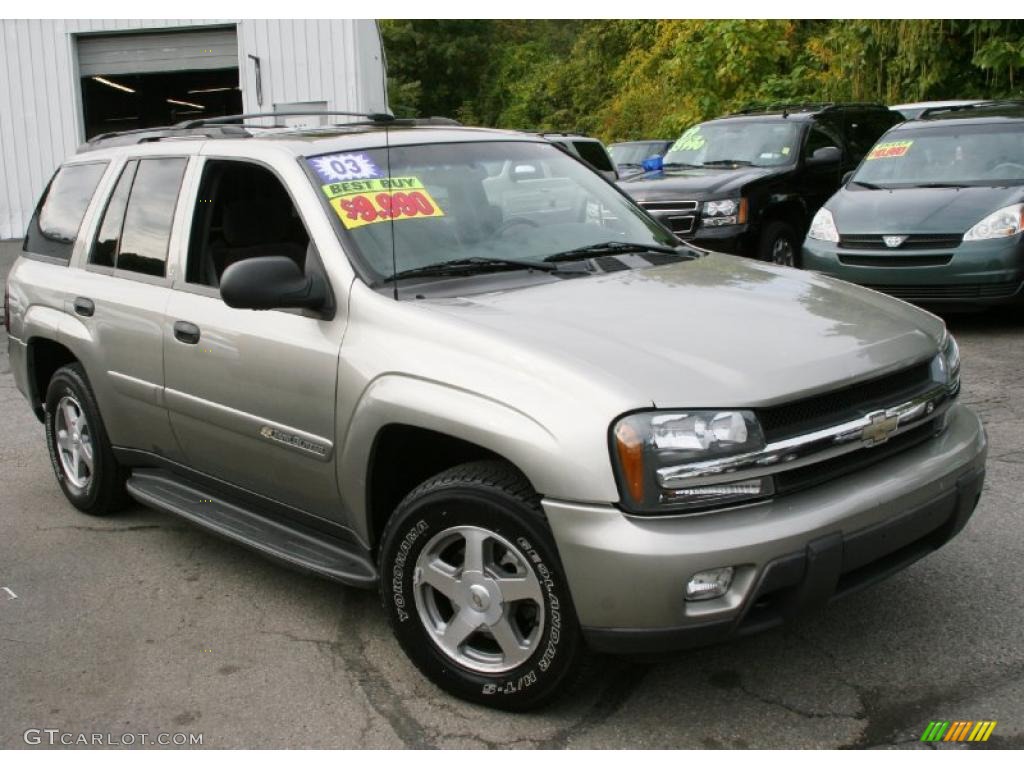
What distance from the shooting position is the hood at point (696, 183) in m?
10.6

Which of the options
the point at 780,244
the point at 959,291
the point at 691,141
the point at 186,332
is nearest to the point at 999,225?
the point at 959,291

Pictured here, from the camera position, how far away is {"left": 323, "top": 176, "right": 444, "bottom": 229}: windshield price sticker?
12.9 feet

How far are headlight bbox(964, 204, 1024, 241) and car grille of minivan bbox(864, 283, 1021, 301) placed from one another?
0.36m

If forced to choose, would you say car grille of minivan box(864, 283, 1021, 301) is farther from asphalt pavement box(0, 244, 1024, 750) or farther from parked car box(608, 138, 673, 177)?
parked car box(608, 138, 673, 177)

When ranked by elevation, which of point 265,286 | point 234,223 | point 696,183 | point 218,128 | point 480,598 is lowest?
point 480,598

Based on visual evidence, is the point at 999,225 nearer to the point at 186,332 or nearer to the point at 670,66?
the point at 186,332

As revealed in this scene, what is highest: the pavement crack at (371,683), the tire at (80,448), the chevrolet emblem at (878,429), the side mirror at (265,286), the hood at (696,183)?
the side mirror at (265,286)

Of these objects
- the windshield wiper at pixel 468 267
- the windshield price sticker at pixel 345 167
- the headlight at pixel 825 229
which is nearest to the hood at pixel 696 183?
the headlight at pixel 825 229

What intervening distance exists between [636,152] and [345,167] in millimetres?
21092

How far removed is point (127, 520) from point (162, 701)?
1968 mm

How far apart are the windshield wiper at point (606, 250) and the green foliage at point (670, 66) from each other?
15.4 meters

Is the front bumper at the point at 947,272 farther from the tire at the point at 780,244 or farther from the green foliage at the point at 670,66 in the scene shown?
the green foliage at the point at 670,66

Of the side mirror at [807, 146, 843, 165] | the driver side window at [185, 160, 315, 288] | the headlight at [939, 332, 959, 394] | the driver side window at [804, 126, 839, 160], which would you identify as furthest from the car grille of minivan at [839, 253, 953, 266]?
the driver side window at [185, 160, 315, 288]

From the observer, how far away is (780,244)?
1102cm
